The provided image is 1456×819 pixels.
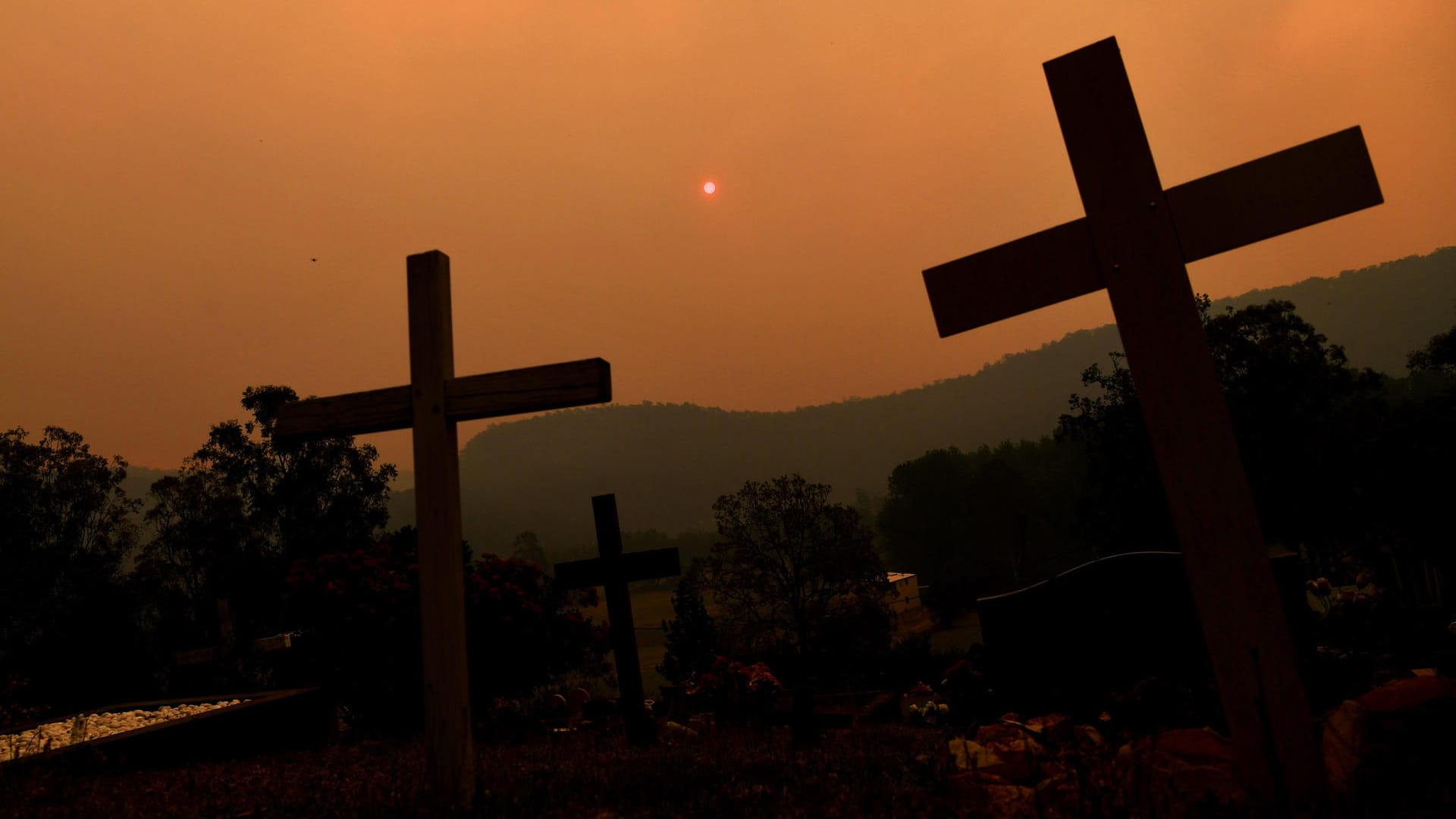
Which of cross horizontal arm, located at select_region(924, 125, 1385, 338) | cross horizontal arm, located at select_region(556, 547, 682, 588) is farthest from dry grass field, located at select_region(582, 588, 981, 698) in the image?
cross horizontal arm, located at select_region(924, 125, 1385, 338)

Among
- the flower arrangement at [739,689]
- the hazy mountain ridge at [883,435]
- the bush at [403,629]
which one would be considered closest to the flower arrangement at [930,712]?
the flower arrangement at [739,689]

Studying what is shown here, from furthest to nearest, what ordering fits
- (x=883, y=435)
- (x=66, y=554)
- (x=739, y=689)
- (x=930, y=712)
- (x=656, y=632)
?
(x=883, y=435), (x=656, y=632), (x=66, y=554), (x=930, y=712), (x=739, y=689)

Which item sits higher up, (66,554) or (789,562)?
(66,554)

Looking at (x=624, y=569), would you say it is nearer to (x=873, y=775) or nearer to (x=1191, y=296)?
(x=873, y=775)

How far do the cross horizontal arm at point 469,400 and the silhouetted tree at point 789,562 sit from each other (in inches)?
1022

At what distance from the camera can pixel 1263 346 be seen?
29.2m

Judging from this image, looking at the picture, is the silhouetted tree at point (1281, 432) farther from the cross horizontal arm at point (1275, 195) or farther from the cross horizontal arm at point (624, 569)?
the cross horizontal arm at point (1275, 195)

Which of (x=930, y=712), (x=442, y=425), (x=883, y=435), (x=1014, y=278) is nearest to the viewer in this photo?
(x=1014, y=278)

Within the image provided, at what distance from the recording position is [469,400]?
16.0 ft

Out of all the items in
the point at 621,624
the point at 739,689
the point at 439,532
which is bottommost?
the point at 739,689

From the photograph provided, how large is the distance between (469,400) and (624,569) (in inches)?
197

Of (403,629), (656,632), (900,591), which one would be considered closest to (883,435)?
(656,632)

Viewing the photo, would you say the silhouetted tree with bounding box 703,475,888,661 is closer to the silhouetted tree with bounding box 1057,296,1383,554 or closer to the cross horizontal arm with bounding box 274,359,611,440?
the silhouetted tree with bounding box 1057,296,1383,554

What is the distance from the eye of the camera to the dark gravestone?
271 inches
